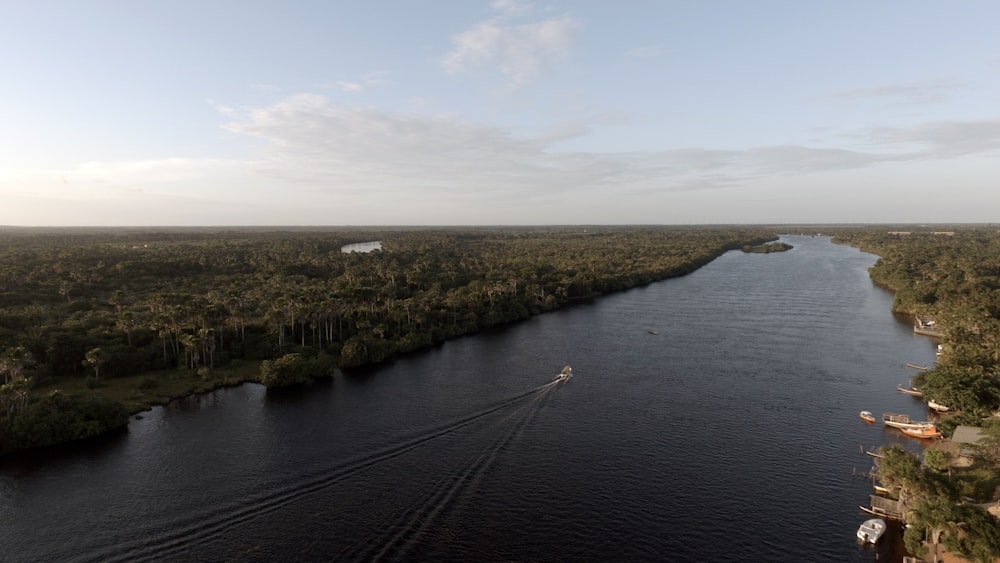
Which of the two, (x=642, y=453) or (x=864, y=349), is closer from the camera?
(x=642, y=453)

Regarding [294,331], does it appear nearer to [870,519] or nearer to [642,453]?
[642,453]

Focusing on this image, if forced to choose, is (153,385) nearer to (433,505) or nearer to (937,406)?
(433,505)

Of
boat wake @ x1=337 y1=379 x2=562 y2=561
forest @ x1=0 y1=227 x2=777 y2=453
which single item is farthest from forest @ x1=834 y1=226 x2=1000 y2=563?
forest @ x1=0 y1=227 x2=777 y2=453

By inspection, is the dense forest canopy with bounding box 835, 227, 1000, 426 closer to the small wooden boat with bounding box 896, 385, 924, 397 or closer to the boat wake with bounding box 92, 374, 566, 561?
the small wooden boat with bounding box 896, 385, 924, 397

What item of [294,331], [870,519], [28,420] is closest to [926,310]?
[870,519]

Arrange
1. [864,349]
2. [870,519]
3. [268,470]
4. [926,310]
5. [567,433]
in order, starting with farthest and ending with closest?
[926,310], [864,349], [567,433], [268,470], [870,519]

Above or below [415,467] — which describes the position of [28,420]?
above

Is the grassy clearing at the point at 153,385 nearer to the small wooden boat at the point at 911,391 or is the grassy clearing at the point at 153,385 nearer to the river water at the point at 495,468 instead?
the river water at the point at 495,468

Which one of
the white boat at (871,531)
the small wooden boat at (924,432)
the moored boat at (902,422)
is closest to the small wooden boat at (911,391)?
the moored boat at (902,422)
